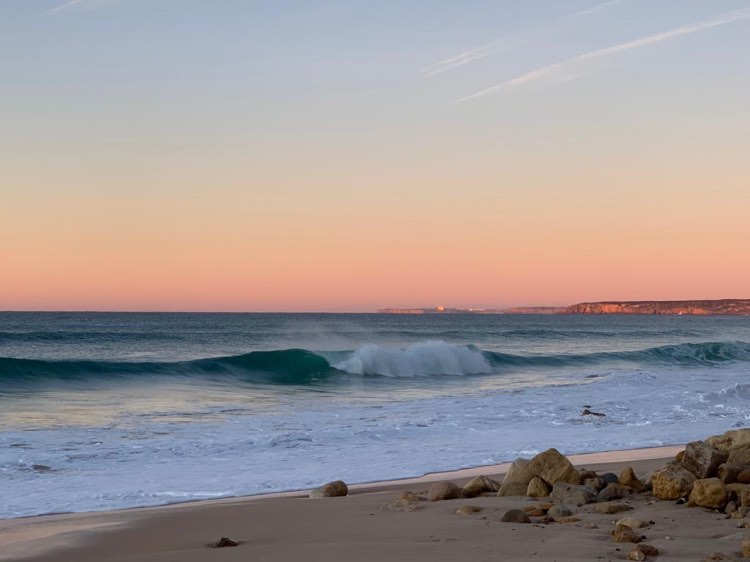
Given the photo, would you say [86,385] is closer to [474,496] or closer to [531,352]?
[474,496]

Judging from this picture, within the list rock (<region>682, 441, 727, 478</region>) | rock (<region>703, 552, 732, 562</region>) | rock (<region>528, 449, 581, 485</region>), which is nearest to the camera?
rock (<region>703, 552, 732, 562</region>)

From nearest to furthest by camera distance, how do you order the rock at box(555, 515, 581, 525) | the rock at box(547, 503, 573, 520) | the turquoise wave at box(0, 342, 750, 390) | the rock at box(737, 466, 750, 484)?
the rock at box(555, 515, 581, 525), the rock at box(547, 503, 573, 520), the rock at box(737, 466, 750, 484), the turquoise wave at box(0, 342, 750, 390)

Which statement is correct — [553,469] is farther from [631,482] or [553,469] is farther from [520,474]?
[631,482]

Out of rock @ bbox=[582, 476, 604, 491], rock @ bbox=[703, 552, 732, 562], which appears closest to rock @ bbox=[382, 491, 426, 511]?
rock @ bbox=[582, 476, 604, 491]

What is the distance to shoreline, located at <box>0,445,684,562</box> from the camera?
6066 millimetres

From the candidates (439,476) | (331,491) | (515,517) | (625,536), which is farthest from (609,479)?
(439,476)

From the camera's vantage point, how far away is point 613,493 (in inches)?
275

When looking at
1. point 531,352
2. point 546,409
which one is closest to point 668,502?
point 546,409

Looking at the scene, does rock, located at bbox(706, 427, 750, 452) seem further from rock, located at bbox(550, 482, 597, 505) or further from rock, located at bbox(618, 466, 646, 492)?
rock, located at bbox(550, 482, 597, 505)

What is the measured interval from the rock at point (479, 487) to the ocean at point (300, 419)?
2.08 meters

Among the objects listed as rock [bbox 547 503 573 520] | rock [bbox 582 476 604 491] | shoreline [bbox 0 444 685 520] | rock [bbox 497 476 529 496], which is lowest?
shoreline [bbox 0 444 685 520]

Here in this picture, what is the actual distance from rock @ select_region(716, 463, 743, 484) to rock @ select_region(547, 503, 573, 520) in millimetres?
1520

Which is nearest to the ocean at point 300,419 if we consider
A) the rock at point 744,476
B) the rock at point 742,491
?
the rock at point 744,476

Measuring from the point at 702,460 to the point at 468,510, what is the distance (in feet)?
6.95
